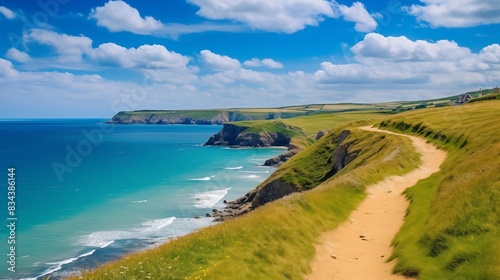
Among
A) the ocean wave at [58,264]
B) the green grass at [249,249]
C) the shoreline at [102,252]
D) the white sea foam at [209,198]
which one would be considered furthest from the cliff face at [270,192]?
the green grass at [249,249]

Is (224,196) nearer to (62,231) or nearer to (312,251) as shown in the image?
(62,231)

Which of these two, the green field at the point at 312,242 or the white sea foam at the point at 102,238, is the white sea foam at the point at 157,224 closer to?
the white sea foam at the point at 102,238

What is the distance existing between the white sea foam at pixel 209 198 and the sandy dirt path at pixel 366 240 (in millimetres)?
76595

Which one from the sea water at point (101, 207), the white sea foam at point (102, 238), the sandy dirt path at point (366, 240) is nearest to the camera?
the sandy dirt path at point (366, 240)

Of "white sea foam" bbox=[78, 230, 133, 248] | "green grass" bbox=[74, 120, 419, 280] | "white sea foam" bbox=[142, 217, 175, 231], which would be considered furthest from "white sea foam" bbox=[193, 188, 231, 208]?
"green grass" bbox=[74, 120, 419, 280]

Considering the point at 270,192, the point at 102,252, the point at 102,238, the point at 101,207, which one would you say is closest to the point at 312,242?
the point at 102,252

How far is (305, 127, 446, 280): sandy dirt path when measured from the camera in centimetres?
1928

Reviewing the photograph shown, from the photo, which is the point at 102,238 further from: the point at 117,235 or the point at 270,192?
the point at 270,192

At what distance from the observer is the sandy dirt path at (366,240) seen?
1928 cm

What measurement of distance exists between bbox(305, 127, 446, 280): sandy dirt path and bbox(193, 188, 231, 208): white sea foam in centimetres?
7659

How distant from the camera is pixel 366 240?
80.9 feet

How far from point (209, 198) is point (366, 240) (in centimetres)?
9865

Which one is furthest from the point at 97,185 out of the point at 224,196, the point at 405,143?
the point at 405,143

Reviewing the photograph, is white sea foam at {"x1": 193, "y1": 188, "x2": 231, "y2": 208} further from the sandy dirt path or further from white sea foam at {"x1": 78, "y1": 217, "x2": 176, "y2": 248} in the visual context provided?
the sandy dirt path
